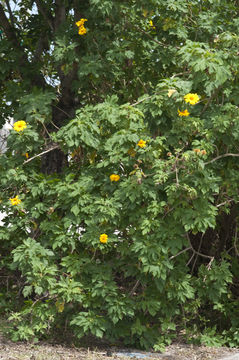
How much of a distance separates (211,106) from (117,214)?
116 centimetres

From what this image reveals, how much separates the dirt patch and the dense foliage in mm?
118

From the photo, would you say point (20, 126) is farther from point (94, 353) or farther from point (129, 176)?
point (94, 353)

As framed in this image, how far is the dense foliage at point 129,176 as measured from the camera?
4254 millimetres

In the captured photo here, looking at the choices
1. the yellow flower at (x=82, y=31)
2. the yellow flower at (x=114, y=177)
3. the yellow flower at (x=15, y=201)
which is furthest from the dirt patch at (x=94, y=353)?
the yellow flower at (x=82, y=31)

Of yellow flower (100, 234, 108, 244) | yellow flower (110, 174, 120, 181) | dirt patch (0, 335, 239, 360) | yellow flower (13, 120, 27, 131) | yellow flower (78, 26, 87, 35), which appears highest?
yellow flower (78, 26, 87, 35)

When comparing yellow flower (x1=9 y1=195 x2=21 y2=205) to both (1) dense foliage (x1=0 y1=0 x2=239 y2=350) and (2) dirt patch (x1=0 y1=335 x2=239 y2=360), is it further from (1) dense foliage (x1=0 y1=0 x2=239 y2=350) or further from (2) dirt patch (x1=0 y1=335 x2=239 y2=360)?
(2) dirt patch (x1=0 y1=335 x2=239 y2=360)

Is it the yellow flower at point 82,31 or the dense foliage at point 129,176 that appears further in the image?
the yellow flower at point 82,31

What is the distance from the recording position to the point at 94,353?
4508mm

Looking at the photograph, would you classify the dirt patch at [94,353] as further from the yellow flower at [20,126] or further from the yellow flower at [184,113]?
the yellow flower at [184,113]

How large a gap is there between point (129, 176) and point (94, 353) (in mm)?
1466

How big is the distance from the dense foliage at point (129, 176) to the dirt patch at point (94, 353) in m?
0.12

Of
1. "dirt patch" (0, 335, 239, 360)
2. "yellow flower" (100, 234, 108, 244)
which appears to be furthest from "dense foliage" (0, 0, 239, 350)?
"dirt patch" (0, 335, 239, 360)

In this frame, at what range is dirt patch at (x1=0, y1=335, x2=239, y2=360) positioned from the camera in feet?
14.3

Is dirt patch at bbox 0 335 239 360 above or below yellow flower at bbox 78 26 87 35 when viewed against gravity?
below
